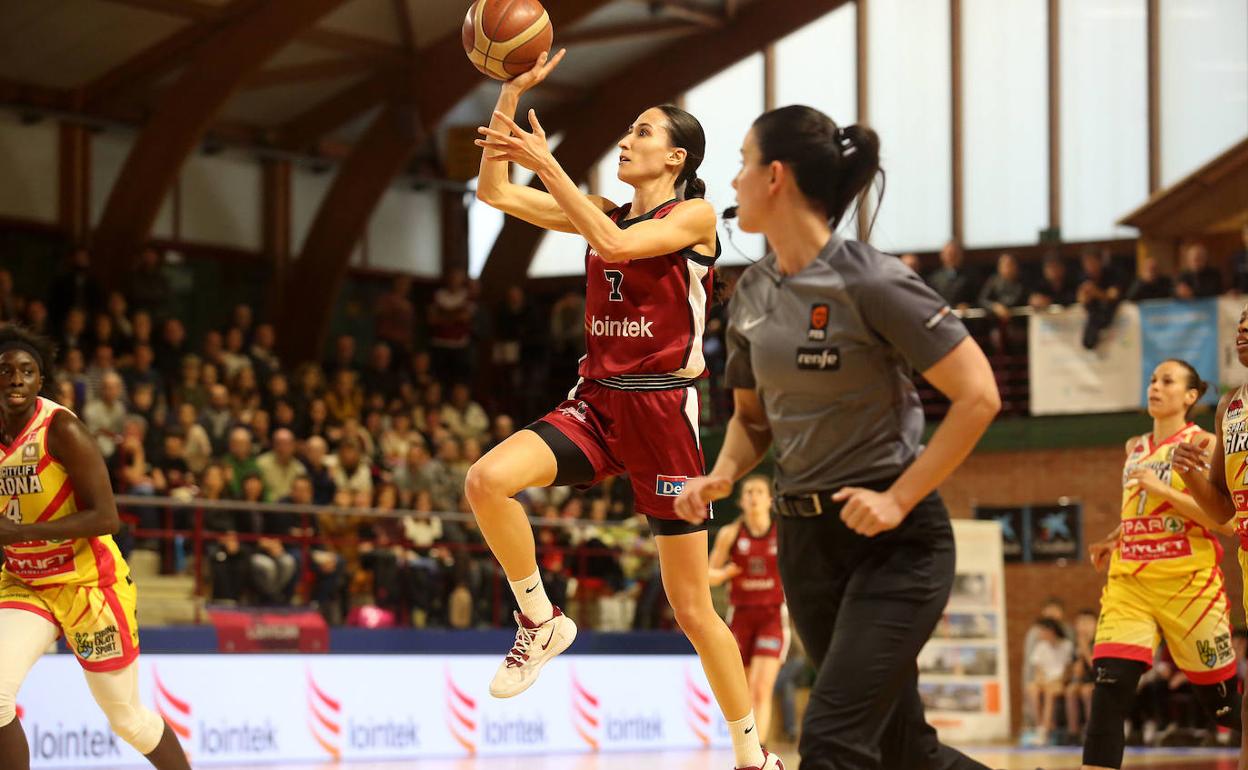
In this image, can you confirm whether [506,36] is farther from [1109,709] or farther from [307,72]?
[307,72]

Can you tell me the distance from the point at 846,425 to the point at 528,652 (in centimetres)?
226

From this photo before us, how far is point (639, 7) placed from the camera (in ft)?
75.2

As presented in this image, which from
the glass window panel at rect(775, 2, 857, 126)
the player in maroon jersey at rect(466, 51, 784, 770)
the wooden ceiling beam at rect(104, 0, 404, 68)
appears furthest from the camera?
the glass window panel at rect(775, 2, 857, 126)

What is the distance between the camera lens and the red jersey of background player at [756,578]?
Result: 11.5 m

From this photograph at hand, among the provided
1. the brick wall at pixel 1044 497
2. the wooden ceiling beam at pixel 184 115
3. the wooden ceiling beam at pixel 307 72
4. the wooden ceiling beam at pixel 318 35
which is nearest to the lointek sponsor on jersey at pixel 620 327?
the wooden ceiling beam at pixel 184 115

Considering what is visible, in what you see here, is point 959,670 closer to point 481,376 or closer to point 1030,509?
point 1030,509

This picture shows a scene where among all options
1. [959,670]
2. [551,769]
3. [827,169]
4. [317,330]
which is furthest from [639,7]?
[827,169]

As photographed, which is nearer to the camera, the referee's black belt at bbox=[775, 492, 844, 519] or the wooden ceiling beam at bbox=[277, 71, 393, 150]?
the referee's black belt at bbox=[775, 492, 844, 519]

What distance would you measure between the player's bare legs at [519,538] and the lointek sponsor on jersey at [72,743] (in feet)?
19.0

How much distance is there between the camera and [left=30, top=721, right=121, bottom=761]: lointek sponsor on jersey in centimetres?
1068

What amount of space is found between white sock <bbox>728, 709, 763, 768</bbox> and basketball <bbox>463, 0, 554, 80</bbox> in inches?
100

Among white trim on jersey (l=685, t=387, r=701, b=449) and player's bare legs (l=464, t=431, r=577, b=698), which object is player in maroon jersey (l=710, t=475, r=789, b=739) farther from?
white trim on jersey (l=685, t=387, r=701, b=449)

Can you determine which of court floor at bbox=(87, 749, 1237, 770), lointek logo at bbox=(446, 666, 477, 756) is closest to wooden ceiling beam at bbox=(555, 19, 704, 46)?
lointek logo at bbox=(446, 666, 477, 756)

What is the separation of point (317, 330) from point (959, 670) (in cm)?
1077
